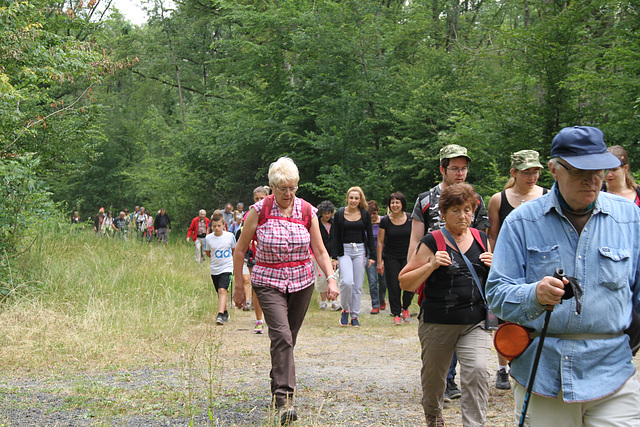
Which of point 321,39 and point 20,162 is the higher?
point 321,39

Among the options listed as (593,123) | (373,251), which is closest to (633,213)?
(373,251)

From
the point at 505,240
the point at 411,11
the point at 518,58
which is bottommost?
the point at 505,240

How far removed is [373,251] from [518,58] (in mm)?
5760

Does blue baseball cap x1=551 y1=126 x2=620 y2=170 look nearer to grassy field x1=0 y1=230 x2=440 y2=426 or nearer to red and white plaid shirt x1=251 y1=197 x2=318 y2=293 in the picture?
grassy field x1=0 y1=230 x2=440 y2=426

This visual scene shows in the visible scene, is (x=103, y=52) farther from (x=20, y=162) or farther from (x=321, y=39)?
(x=321, y=39)

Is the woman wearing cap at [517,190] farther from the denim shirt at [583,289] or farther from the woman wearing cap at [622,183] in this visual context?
the denim shirt at [583,289]

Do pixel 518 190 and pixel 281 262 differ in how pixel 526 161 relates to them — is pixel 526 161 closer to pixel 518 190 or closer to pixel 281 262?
pixel 518 190

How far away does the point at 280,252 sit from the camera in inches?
211

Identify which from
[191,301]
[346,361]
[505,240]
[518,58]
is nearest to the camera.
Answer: [505,240]

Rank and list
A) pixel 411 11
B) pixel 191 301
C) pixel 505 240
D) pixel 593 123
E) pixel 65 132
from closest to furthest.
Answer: pixel 505 240, pixel 191 301, pixel 593 123, pixel 65 132, pixel 411 11

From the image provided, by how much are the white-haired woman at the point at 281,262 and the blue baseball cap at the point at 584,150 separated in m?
2.84

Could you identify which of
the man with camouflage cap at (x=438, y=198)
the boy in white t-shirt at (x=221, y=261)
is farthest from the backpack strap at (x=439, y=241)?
the boy in white t-shirt at (x=221, y=261)

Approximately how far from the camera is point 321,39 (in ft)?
72.7

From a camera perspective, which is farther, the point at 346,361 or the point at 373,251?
the point at 373,251
